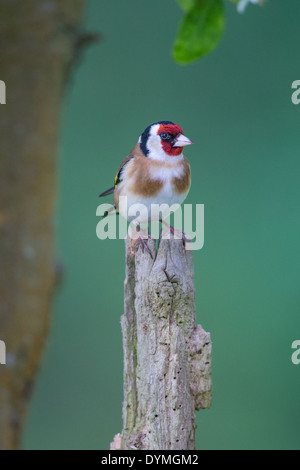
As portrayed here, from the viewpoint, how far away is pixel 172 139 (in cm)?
133

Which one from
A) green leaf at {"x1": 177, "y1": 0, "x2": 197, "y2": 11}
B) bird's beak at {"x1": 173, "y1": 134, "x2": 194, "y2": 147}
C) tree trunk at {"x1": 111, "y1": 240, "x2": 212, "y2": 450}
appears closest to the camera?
green leaf at {"x1": 177, "y1": 0, "x2": 197, "y2": 11}

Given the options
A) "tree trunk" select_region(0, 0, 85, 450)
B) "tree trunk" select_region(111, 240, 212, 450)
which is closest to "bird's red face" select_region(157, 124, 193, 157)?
"tree trunk" select_region(111, 240, 212, 450)

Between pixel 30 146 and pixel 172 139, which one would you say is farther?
pixel 172 139

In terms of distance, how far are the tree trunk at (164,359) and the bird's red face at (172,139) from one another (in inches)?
11.7

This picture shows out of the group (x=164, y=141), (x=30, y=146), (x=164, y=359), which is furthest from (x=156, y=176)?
(x=30, y=146)

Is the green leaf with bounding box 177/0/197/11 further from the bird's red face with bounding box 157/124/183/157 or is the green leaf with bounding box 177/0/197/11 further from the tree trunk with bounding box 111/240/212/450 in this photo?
the bird's red face with bounding box 157/124/183/157

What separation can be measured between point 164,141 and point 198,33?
85 centimetres

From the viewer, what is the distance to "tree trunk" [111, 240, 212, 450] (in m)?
1.05

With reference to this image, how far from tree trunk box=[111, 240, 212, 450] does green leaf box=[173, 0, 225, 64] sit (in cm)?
66

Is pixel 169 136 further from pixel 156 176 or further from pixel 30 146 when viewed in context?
pixel 30 146

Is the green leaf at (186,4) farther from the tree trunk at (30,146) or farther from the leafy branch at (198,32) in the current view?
the tree trunk at (30,146)

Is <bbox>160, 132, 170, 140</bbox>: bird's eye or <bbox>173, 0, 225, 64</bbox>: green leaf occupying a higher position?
<bbox>160, 132, 170, 140</bbox>: bird's eye

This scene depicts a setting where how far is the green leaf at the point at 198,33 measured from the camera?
0.49 metres

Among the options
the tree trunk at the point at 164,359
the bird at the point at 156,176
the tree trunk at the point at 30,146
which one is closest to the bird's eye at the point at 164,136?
the bird at the point at 156,176
